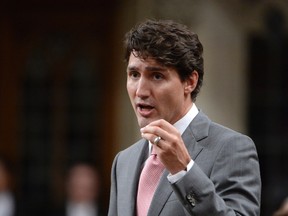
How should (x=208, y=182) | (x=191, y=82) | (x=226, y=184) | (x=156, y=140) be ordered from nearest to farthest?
(x=156, y=140) < (x=208, y=182) < (x=226, y=184) < (x=191, y=82)

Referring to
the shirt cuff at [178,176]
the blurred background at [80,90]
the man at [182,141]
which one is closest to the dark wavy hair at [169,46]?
the man at [182,141]

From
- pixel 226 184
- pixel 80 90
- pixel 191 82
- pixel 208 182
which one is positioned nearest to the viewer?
pixel 208 182

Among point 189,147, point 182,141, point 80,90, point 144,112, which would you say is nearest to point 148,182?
point 189,147

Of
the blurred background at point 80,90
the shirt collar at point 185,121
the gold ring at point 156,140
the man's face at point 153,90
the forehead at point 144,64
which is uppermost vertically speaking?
the forehead at point 144,64

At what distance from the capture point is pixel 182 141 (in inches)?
173

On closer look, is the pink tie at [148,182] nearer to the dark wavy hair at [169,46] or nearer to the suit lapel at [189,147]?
the suit lapel at [189,147]

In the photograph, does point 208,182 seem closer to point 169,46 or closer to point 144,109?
point 144,109

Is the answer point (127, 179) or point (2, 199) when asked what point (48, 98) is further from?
point (127, 179)

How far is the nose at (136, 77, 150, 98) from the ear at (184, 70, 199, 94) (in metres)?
0.18

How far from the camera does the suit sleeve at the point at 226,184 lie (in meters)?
4.43

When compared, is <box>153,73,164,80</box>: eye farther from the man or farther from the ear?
the ear

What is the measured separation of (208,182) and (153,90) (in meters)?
0.40

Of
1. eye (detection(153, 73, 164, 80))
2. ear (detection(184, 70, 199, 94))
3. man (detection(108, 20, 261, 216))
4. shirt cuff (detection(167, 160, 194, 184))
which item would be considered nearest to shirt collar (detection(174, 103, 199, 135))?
man (detection(108, 20, 261, 216))

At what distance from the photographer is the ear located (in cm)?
471
